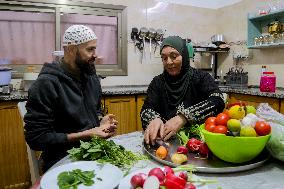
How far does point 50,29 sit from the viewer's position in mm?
3439

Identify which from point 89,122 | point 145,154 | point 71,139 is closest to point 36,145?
point 71,139

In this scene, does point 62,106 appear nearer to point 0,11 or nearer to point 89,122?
point 89,122

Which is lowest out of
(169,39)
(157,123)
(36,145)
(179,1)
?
(36,145)

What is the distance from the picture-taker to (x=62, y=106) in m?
1.60

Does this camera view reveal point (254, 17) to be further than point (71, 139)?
→ Yes

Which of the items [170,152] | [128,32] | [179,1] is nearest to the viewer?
[170,152]

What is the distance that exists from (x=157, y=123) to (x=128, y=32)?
2.69 m

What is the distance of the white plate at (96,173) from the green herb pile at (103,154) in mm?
58

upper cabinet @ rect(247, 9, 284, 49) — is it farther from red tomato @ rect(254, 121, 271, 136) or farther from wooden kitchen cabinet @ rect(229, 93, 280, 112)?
red tomato @ rect(254, 121, 271, 136)

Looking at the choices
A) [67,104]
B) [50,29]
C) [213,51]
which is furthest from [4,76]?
[213,51]

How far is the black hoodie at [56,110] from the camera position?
1475 millimetres

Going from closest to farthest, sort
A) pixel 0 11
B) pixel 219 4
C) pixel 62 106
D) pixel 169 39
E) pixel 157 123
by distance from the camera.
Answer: pixel 157 123 → pixel 62 106 → pixel 169 39 → pixel 0 11 → pixel 219 4

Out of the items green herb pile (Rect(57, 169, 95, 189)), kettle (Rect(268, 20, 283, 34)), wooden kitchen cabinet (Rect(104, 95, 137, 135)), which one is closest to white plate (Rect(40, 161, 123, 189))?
green herb pile (Rect(57, 169, 95, 189))

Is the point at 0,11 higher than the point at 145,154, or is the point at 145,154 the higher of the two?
the point at 0,11
